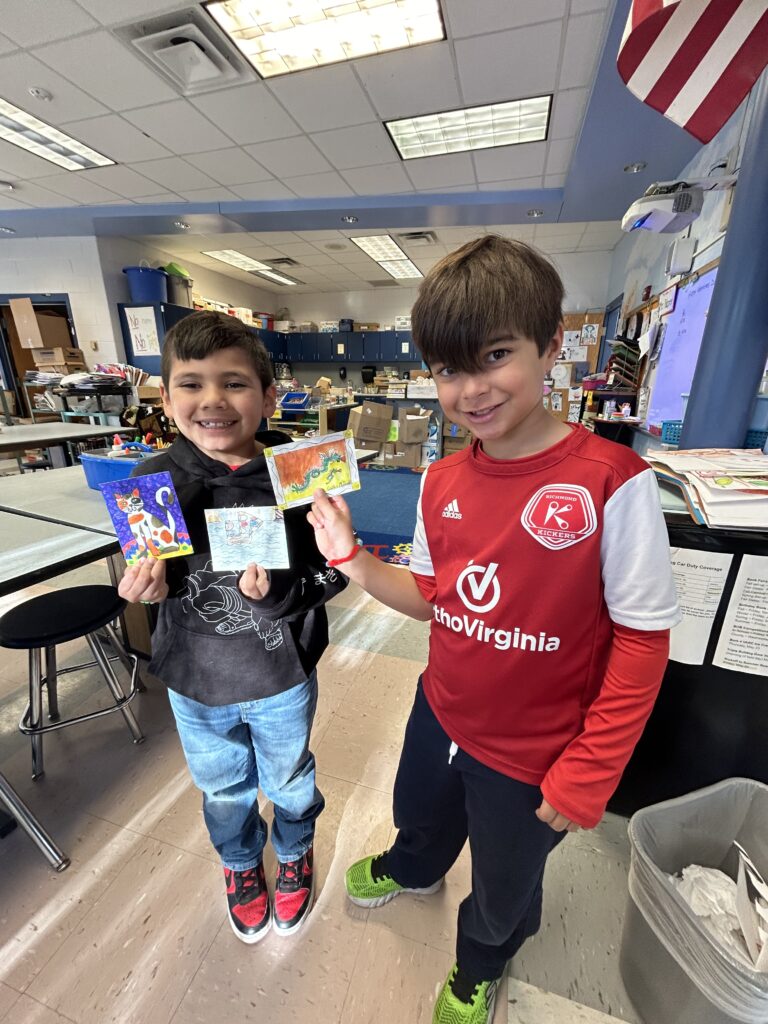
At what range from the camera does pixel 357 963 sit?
94 centimetres

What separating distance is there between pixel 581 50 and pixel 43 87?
10.8 feet

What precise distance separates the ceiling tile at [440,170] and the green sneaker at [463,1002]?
455 centimetres

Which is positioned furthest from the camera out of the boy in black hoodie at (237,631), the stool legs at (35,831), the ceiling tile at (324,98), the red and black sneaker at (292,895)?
the ceiling tile at (324,98)

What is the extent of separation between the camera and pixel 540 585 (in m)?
0.61

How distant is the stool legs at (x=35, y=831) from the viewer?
1133 mm

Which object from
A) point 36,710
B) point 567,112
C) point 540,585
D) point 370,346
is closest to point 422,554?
point 540,585

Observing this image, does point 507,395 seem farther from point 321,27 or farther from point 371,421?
point 371,421

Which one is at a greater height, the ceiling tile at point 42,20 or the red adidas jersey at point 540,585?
the ceiling tile at point 42,20

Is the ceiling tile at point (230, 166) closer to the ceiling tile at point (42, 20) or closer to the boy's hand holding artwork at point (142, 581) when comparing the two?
the ceiling tile at point (42, 20)

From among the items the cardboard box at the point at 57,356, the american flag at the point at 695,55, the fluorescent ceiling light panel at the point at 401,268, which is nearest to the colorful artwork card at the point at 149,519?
the american flag at the point at 695,55

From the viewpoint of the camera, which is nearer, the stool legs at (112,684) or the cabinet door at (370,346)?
the stool legs at (112,684)

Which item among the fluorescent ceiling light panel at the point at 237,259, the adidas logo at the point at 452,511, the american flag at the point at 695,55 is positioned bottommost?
the adidas logo at the point at 452,511

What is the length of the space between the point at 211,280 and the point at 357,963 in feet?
27.5

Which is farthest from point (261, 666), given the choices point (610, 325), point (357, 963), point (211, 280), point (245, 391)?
point (211, 280)
